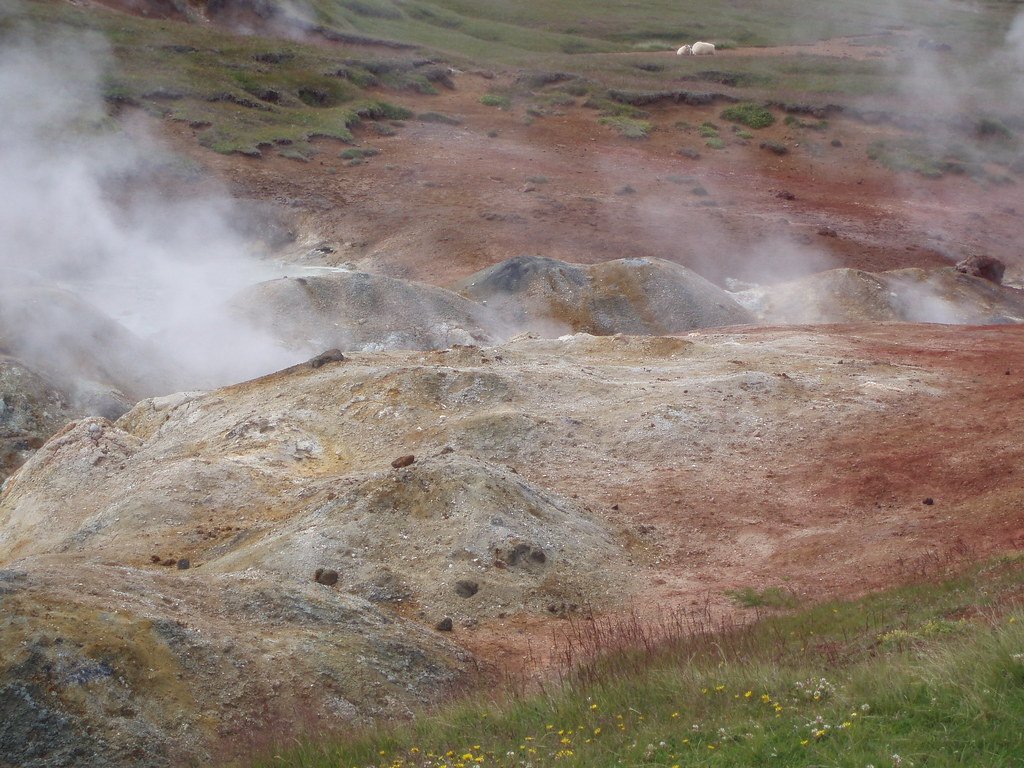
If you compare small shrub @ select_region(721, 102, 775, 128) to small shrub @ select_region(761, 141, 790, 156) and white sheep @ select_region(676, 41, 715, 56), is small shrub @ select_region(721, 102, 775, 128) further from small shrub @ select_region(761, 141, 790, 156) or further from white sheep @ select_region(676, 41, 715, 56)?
white sheep @ select_region(676, 41, 715, 56)

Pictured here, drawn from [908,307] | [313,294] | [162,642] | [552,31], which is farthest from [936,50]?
[162,642]

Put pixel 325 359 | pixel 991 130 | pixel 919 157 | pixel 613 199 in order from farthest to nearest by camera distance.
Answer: pixel 991 130 < pixel 919 157 < pixel 613 199 < pixel 325 359

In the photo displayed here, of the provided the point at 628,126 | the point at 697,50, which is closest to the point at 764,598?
the point at 628,126

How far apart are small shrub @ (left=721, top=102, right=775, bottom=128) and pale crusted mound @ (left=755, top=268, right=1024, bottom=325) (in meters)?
19.9

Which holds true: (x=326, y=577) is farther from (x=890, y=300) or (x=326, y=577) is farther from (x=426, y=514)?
(x=890, y=300)

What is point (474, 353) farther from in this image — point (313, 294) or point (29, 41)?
point (29, 41)

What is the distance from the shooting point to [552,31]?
6531cm

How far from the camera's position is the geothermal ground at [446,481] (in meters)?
6.97

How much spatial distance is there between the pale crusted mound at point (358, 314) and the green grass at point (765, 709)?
1416 centimetres

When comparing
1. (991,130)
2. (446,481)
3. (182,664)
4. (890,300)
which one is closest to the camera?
(182,664)

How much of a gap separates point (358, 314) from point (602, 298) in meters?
5.53

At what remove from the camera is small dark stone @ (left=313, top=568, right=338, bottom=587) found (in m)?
9.84

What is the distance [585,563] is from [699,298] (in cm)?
1414

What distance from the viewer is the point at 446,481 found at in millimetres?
10984
